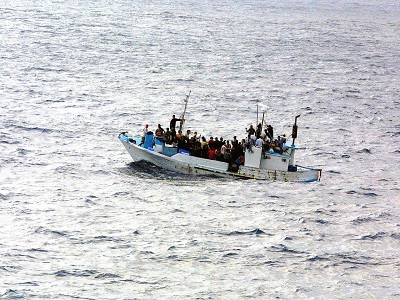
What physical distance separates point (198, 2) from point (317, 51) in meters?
67.5

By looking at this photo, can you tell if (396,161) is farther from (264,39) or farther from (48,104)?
(264,39)

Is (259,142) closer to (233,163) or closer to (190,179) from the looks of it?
(233,163)

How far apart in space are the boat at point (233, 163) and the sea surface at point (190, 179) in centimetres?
68

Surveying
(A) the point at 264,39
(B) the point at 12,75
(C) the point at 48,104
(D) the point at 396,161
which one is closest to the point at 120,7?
(A) the point at 264,39

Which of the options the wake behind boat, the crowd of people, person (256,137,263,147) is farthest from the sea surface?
person (256,137,263,147)

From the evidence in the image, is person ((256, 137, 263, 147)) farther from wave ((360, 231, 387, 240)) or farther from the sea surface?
wave ((360, 231, 387, 240))

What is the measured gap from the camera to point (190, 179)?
51438 mm

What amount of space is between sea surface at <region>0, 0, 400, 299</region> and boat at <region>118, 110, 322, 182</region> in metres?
0.68

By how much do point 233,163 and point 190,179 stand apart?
2.79 m

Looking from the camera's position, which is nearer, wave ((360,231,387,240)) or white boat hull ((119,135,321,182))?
wave ((360,231,387,240))

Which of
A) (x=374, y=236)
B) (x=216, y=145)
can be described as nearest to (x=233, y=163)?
(x=216, y=145)

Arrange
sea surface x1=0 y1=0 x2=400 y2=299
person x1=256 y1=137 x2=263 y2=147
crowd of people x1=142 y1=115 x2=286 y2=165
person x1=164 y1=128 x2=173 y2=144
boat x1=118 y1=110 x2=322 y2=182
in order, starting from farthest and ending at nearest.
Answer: person x1=164 y1=128 x2=173 y2=144, crowd of people x1=142 y1=115 x2=286 y2=165, boat x1=118 y1=110 x2=322 y2=182, person x1=256 y1=137 x2=263 y2=147, sea surface x1=0 y1=0 x2=400 y2=299

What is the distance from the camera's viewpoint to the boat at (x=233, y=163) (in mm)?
51312

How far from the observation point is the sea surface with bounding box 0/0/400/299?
124 ft
